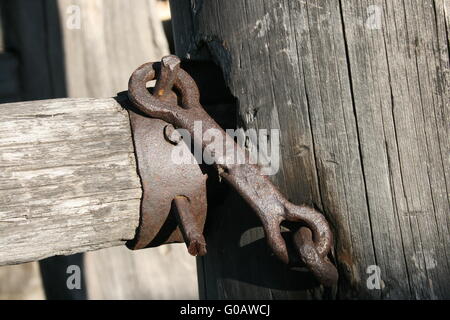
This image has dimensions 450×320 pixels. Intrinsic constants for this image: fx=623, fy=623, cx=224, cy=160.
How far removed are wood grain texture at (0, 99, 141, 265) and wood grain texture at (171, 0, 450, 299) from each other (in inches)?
13.8

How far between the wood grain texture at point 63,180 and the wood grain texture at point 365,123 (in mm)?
349

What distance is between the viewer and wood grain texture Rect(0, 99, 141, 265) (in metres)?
1.36

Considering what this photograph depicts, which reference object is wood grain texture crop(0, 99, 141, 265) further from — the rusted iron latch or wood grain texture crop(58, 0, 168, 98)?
wood grain texture crop(58, 0, 168, 98)

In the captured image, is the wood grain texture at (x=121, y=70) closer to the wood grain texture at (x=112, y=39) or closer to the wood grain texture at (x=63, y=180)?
the wood grain texture at (x=112, y=39)

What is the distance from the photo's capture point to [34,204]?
136cm

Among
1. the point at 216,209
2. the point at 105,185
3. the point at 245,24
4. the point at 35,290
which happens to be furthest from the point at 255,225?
the point at 35,290

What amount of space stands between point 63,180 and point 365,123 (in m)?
0.67

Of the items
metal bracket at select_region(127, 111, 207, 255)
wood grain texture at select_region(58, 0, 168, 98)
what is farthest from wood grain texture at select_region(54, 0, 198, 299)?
metal bracket at select_region(127, 111, 207, 255)

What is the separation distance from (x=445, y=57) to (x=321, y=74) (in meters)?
0.26

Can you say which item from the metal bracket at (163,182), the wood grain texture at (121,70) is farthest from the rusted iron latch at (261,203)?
the wood grain texture at (121,70)

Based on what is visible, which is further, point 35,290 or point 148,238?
point 35,290

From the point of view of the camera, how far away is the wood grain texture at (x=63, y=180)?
1.36 meters

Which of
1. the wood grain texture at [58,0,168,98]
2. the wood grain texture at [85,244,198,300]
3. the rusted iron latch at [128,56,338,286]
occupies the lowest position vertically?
the wood grain texture at [85,244,198,300]
